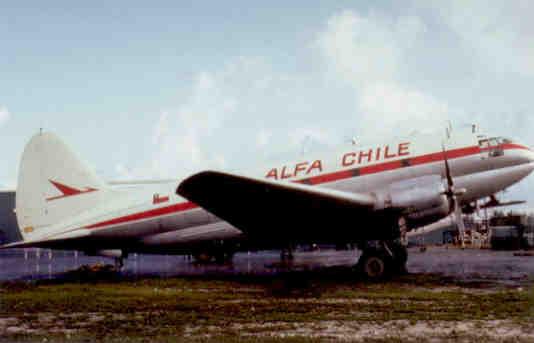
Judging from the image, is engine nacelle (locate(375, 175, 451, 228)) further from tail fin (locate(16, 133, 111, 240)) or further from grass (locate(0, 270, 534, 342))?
tail fin (locate(16, 133, 111, 240))

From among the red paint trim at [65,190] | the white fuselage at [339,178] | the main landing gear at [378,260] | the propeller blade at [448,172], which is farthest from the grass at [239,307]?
the red paint trim at [65,190]

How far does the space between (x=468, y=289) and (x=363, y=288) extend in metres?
2.67

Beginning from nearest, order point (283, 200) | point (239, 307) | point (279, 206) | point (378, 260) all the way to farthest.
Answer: point (239, 307) < point (283, 200) < point (279, 206) < point (378, 260)

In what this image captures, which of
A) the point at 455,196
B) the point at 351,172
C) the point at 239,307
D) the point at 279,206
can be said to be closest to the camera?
the point at 239,307

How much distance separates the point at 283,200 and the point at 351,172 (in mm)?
3165

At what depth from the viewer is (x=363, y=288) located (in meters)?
13.4

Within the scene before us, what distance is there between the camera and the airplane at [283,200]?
14.5 m

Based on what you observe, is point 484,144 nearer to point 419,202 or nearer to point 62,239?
point 419,202

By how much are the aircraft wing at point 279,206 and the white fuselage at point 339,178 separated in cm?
128

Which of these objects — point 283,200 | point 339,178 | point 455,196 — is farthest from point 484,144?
point 283,200

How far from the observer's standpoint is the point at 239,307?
10492 millimetres

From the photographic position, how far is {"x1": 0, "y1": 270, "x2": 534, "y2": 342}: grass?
8.18 m

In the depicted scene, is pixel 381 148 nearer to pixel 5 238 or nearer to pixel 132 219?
pixel 132 219

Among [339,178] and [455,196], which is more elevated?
[339,178]
